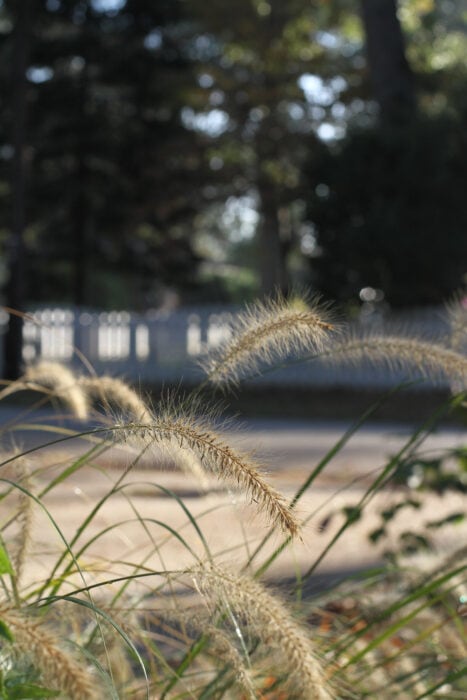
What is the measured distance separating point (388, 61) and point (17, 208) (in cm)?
689

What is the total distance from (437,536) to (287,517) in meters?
4.46

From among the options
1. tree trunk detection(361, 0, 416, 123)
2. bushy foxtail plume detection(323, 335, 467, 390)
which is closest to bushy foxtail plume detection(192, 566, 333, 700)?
bushy foxtail plume detection(323, 335, 467, 390)

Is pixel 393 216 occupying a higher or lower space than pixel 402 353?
higher

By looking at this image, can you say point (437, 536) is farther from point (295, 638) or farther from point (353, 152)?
point (353, 152)

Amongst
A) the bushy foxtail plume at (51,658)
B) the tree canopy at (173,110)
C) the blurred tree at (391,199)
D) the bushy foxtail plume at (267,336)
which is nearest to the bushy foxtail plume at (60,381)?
the bushy foxtail plume at (267,336)

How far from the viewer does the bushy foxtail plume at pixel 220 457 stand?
1376 mm

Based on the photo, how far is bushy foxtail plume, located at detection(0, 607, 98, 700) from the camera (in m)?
1.24

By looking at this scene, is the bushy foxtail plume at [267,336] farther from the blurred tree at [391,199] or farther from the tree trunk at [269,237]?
the tree trunk at [269,237]

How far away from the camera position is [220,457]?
142 centimetres

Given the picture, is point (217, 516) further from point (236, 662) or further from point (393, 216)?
point (393, 216)

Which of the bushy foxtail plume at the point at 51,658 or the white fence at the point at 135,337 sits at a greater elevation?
the bushy foxtail plume at the point at 51,658

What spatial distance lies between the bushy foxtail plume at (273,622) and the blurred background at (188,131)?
15.7 m

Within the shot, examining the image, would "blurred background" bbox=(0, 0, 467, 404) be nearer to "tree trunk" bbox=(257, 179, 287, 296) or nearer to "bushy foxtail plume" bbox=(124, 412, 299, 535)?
"tree trunk" bbox=(257, 179, 287, 296)

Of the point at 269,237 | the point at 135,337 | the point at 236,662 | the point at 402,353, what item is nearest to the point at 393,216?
the point at 135,337
